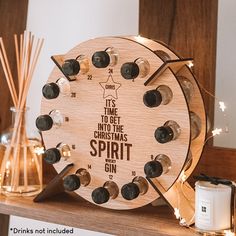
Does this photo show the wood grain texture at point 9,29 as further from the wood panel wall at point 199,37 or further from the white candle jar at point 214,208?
the white candle jar at point 214,208

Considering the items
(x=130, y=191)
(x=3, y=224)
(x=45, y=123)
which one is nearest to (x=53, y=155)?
(x=45, y=123)

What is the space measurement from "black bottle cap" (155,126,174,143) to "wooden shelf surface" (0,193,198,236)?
0.43 ft

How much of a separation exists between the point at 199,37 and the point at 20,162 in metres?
0.40

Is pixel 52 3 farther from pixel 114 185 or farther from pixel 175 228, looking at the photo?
pixel 175 228

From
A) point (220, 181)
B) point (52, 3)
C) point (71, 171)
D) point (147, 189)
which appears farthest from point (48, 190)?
point (52, 3)

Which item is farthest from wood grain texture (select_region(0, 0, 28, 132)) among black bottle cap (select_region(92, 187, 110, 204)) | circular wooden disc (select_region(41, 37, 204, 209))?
black bottle cap (select_region(92, 187, 110, 204))

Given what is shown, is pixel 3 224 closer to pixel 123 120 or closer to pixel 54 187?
pixel 54 187

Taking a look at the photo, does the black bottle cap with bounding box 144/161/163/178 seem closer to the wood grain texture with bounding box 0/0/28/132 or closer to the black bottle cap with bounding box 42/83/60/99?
the black bottle cap with bounding box 42/83/60/99

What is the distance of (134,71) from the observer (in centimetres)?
77

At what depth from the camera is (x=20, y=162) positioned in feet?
3.16

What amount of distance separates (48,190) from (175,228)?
24cm

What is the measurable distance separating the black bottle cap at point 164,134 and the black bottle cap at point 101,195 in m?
0.13

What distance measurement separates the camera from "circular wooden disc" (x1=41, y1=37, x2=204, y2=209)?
2.56 ft

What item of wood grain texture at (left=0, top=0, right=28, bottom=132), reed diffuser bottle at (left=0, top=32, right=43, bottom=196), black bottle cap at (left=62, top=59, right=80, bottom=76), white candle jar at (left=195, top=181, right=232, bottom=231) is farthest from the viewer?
wood grain texture at (left=0, top=0, right=28, bottom=132)
